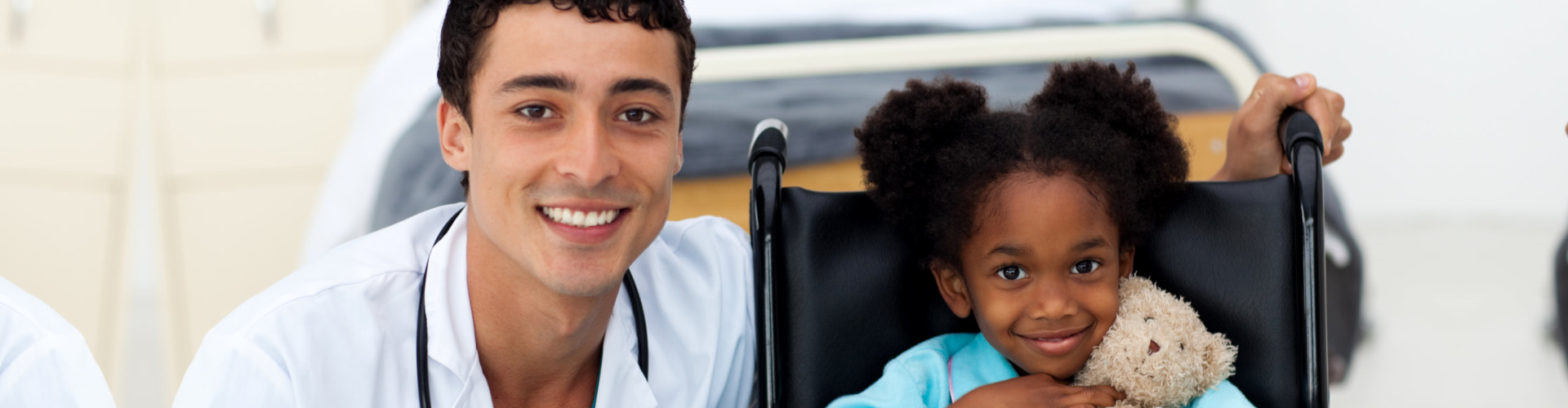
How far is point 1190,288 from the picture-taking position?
58.7 inches

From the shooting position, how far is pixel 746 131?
268 centimetres

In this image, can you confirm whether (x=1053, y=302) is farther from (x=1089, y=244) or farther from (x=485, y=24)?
(x=485, y=24)

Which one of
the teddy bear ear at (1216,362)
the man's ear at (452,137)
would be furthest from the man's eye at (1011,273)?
the man's ear at (452,137)

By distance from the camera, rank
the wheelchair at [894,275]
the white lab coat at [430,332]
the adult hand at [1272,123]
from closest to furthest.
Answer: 1. the white lab coat at [430,332]
2. the wheelchair at [894,275]
3. the adult hand at [1272,123]

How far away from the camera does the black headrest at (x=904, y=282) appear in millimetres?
1462

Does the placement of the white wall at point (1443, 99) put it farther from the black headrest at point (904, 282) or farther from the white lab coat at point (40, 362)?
the white lab coat at point (40, 362)

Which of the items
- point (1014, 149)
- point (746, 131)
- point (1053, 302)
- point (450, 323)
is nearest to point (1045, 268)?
point (1053, 302)

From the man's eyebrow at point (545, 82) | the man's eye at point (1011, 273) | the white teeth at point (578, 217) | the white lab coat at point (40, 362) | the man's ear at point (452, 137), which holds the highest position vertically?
the man's eyebrow at point (545, 82)

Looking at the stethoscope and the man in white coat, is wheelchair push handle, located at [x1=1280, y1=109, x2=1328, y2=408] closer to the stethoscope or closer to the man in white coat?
A: the man in white coat

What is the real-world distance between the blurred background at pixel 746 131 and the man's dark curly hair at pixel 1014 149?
1.18 metres

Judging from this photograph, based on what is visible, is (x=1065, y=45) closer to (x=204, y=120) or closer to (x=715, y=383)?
(x=715, y=383)

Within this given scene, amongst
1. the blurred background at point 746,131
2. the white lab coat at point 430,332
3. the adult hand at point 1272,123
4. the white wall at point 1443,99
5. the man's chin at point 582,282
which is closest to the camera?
the white lab coat at point 430,332

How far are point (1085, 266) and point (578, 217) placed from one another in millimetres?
641

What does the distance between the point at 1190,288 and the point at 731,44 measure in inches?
65.7
